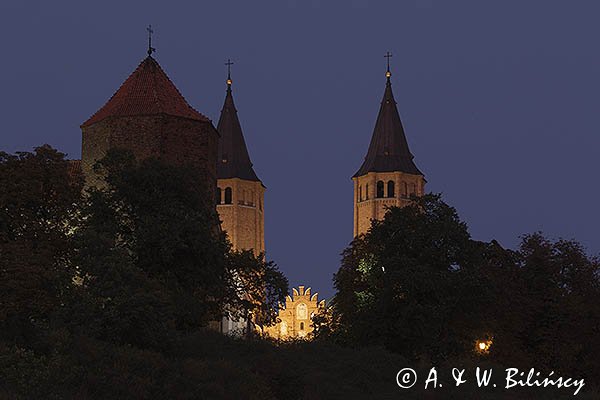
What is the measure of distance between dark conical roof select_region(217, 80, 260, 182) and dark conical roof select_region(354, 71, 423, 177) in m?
12.1

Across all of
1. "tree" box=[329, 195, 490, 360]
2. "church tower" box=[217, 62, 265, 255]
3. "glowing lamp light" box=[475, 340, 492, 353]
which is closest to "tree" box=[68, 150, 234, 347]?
"tree" box=[329, 195, 490, 360]

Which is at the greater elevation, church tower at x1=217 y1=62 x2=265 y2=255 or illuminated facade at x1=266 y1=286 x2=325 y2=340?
church tower at x1=217 y1=62 x2=265 y2=255

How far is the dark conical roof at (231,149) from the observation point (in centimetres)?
11044

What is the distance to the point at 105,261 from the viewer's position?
34781mm

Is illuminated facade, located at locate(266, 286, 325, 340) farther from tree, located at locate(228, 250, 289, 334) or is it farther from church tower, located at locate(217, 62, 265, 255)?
tree, located at locate(228, 250, 289, 334)

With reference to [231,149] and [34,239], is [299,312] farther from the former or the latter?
[34,239]

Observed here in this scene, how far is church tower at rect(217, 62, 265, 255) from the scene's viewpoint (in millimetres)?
108500

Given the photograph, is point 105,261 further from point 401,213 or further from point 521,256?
point 521,256

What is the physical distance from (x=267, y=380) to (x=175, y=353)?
301 cm

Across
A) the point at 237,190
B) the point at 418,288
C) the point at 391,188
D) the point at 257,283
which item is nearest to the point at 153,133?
the point at 257,283

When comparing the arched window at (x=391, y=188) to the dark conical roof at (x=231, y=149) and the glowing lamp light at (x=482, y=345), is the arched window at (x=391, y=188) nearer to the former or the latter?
the dark conical roof at (x=231, y=149)

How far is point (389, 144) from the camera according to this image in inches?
4392

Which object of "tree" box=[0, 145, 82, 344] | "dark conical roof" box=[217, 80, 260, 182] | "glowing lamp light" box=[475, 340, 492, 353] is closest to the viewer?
"tree" box=[0, 145, 82, 344]

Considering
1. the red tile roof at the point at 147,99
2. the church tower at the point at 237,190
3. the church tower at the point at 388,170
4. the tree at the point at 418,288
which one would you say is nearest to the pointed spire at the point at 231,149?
the church tower at the point at 237,190
